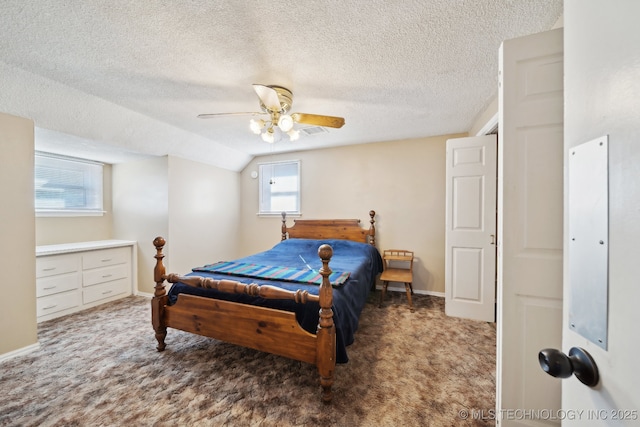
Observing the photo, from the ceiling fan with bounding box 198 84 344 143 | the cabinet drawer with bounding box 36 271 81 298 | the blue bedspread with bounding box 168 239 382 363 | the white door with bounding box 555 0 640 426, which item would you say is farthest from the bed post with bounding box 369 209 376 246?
the cabinet drawer with bounding box 36 271 81 298

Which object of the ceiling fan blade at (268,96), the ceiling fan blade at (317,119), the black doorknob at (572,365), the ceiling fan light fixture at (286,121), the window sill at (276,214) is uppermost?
the ceiling fan blade at (268,96)

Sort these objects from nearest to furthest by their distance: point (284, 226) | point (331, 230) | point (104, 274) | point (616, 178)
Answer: point (616, 178)
point (104, 274)
point (331, 230)
point (284, 226)

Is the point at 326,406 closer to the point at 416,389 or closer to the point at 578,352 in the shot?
the point at 416,389

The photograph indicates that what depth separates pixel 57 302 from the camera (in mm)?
2871

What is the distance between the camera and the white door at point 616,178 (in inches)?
17.4

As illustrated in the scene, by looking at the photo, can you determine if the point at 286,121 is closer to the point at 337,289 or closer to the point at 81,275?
the point at 337,289

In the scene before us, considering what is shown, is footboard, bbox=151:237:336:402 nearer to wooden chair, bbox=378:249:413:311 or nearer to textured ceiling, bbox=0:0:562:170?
textured ceiling, bbox=0:0:562:170

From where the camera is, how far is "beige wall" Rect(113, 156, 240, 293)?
141 inches

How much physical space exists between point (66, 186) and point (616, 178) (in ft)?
17.1

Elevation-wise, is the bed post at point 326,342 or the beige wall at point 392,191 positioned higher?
the beige wall at point 392,191

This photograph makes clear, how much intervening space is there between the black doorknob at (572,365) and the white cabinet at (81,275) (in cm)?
427

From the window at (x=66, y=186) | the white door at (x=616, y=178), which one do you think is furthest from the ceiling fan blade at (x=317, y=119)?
the window at (x=66, y=186)

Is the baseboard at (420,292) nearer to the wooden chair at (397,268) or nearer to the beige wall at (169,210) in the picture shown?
the wooden chair at (397,268)

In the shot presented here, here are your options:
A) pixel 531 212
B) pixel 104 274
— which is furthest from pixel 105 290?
pixel 531 212
